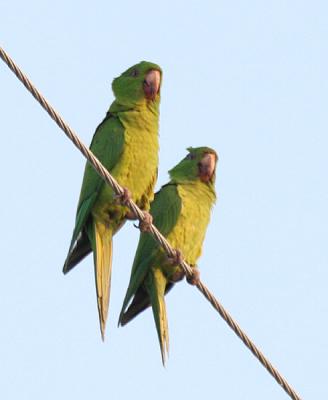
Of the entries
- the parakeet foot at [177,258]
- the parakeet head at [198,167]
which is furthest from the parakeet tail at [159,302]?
the parakeet head at [198,167]

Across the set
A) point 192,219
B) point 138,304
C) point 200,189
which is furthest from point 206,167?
point 138,304

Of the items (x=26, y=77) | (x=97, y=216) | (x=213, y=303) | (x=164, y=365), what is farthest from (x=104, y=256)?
(x=26, y=77)

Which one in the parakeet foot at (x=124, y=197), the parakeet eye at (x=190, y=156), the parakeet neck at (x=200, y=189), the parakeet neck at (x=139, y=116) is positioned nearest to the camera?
the parakeet foot at (x=124, y=197)

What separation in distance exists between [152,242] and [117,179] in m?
0.68

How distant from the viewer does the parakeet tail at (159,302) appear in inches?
Result: 306

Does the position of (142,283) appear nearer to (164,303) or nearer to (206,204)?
(164,303)

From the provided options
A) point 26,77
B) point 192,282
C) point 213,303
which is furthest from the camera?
point 192,282

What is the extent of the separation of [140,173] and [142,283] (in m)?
0.90

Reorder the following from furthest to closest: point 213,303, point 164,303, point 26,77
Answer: point 164,303 → point 213,303 → point 26,77

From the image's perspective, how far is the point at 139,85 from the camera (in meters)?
8.11

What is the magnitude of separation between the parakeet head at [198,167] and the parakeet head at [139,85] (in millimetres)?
641

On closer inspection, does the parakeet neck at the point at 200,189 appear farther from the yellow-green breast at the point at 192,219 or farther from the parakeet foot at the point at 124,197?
the parakeet foot at the point at 124,197

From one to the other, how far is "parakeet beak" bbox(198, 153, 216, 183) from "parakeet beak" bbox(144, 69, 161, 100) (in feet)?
2.31

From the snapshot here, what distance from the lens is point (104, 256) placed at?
7633mm
